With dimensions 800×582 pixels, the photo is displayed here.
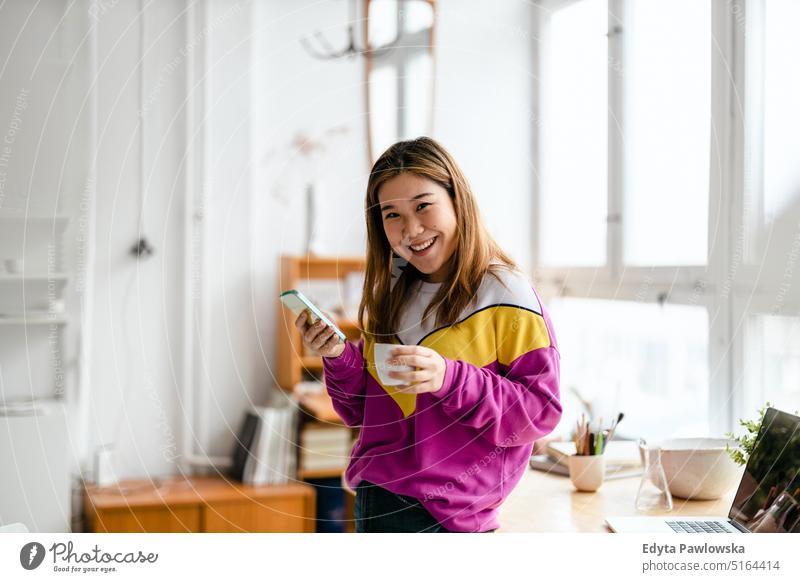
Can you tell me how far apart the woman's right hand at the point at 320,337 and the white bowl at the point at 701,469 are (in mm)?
679

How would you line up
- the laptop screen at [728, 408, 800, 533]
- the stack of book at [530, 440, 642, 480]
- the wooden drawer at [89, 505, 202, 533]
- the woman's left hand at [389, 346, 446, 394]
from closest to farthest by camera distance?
the woman's left hand at [389, 346, 446, 394], the laptop screen at [728, 408, 800, 533], the stack of book at [530, 440, 642, 480], the wooden drawer at [89, 505, 202, 533]

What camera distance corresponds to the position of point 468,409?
3.06ft

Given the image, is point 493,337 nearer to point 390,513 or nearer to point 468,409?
point 468,409

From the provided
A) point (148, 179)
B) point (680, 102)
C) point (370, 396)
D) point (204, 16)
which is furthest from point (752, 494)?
point (204, 16)

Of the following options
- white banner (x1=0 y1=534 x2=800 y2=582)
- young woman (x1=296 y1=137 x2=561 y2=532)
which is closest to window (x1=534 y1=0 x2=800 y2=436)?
white banner (x1=0 y1=534 x2=800 y2=582)

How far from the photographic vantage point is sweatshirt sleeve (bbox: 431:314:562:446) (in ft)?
3.00

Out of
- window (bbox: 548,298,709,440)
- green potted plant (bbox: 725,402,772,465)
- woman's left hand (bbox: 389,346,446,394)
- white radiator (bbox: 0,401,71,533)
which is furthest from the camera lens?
window (bbox: 548,298,709,440)

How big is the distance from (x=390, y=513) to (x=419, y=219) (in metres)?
0.42

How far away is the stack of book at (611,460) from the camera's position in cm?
147

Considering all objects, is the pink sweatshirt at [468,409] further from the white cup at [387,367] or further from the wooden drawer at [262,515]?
Result: the wooden drawer at [262,515]

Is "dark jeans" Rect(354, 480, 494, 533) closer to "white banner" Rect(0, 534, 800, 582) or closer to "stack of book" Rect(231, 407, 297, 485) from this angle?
"white banner" Rect(0, 534, 800, 582)

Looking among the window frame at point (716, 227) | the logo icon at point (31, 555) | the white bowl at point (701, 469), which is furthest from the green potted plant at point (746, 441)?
the logo icon at point (31, 555)

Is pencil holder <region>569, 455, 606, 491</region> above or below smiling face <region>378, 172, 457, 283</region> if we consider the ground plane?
below

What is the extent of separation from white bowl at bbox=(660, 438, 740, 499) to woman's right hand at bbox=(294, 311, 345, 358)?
68 cm
